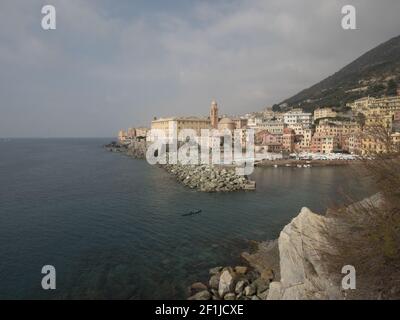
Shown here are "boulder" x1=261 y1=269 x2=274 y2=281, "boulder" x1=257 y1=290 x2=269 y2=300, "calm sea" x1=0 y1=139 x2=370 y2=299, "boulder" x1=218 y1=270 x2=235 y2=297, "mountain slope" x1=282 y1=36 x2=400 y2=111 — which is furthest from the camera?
"mountain slope" x1=282 y1=36 x2=400 y2=111

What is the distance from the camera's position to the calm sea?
12.4 m

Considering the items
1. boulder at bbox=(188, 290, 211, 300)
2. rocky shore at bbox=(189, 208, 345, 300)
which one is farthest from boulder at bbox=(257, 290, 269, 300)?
boulder at bbox=(188, 290, 211, 300)

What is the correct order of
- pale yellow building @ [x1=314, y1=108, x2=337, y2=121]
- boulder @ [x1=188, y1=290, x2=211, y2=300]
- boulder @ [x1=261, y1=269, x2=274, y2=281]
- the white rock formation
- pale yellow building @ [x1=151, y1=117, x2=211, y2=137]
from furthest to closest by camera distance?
pale yellow building @ [x1=314, y1=108, x2=337, y2=121] < pale yellow building @ [x1=151, y1=117, x2=211, y2=137] < boulder @ [x1=261, y1=269, x2=274, y2=281] < boulder @ [x1=188, y1=290, x2=211, y2=300] < the white rock formation

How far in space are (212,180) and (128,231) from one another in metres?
16.1

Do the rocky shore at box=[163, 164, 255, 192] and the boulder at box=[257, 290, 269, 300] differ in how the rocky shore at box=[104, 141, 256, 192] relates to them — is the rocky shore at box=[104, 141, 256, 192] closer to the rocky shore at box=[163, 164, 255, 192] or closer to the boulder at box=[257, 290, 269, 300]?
the rocky shore at box=[163, 164, 255, 192]

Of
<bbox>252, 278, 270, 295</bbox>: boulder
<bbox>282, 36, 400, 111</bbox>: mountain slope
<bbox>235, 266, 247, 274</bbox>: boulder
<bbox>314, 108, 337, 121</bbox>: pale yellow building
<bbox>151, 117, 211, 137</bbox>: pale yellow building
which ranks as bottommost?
<bbox>252, 278, 270, 295</bbox>: boulder

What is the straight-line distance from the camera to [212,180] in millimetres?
33281

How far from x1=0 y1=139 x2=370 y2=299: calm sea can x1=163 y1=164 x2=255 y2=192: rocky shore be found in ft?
5.73

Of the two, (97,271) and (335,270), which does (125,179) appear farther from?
(335,270)

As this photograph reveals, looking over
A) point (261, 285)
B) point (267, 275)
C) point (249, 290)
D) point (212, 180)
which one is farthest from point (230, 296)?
point (212, 180)

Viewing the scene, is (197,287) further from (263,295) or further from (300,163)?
(300,163)

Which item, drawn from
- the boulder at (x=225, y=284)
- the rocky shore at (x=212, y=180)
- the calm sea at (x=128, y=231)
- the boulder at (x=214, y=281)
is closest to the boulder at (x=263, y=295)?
the boulder at (x=225, y=284)

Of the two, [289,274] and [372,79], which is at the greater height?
[372,79]
